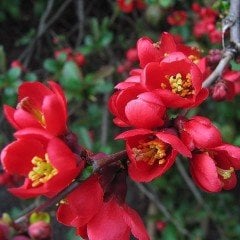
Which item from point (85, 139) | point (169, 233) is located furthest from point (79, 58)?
point (169, 233)

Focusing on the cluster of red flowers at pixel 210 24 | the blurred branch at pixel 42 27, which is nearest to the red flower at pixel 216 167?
the cluster of red flowers at pixel 210 24

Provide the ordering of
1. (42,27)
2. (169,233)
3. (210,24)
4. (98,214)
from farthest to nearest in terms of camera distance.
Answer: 1. (42,27)
2. (169,233)
3. (210,24)
4. (98,214)

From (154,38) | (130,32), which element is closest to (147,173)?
(154,38)

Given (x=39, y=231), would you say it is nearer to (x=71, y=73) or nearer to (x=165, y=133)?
(x=165, y=133)

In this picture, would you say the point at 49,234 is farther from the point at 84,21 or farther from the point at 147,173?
the point at 84,21

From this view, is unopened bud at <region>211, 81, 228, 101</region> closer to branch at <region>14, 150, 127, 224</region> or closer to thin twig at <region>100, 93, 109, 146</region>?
branch at <region>14, 150, 127, 224</region>

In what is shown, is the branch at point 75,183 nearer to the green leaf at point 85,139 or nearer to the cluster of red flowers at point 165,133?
the cluster of red flowers at point 165,133

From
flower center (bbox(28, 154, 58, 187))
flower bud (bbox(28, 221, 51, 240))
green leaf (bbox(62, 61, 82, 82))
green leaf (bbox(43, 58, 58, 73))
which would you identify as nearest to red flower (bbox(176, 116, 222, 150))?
flower center (bbox(28, 154, 58, 187))
